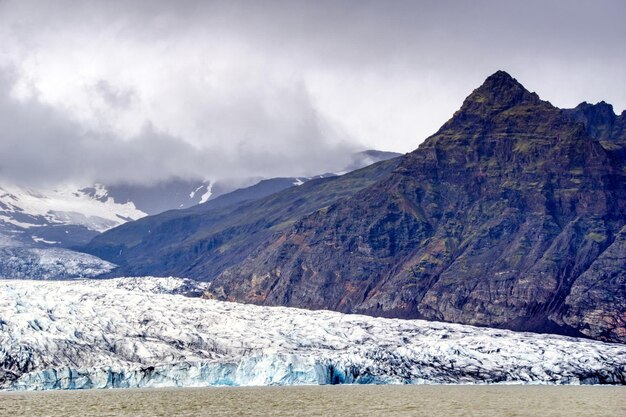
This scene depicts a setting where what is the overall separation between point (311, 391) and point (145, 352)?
130 feet

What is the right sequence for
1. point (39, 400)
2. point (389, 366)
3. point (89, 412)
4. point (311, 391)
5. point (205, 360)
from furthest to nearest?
point (389, 366)
point (205, 360)
point (311, 391)
point (39, 400)
point (89, 412)

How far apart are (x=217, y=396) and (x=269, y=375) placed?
131ft

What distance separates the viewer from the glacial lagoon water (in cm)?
11575

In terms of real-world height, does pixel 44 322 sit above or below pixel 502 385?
above

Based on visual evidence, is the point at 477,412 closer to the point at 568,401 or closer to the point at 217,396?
the point at 568,401

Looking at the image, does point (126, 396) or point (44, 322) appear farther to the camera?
point (44, 322)

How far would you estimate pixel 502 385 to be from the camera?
7633 inches

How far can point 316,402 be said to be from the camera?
133 m

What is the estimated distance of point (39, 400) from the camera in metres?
136

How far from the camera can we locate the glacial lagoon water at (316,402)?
380 ft

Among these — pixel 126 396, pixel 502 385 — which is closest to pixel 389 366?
pixel 502 385

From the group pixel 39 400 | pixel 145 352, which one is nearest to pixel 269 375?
pixel 145 352

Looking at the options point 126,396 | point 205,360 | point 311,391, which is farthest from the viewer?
point 205,360

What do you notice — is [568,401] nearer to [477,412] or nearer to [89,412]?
[477,412]
